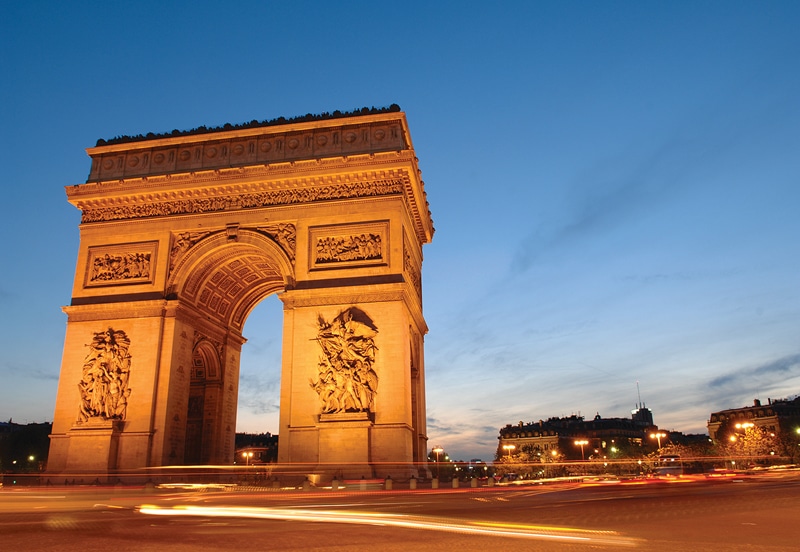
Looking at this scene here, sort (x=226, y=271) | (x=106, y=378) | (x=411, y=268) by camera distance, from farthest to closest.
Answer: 1. (x=226, y=271)
2. (x=411, y=268)
3. (x=106, y=378)

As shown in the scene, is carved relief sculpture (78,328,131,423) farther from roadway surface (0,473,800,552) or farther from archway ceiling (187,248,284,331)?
roadway surface (0,473,800,552)

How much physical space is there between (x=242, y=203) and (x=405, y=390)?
1040cm

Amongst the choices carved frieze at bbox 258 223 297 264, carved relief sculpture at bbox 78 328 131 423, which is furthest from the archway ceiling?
carved relief sculpture at bbox 78 328 131 423

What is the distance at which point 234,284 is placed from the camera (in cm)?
3038

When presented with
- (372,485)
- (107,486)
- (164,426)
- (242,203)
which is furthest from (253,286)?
(372,485)

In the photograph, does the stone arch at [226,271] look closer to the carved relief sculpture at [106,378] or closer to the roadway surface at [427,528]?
the carved relief sculpture at [106,378]

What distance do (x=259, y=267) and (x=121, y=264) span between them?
583cm

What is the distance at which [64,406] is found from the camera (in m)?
24.9

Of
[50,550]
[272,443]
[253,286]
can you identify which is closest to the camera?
[50,550]

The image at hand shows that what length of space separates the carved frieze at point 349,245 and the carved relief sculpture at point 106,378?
8.35 meters

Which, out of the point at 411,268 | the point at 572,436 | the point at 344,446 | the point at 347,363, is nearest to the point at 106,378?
the point at 347,363

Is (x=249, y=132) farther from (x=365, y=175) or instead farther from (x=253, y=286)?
(x=253, y=286)

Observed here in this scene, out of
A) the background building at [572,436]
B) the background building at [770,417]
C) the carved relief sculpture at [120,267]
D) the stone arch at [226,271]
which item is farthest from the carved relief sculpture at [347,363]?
the background building at [572,436]

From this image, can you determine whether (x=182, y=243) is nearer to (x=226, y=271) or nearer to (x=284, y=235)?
(x=226, y=271)
